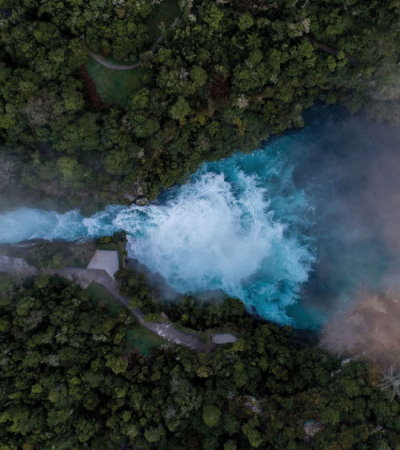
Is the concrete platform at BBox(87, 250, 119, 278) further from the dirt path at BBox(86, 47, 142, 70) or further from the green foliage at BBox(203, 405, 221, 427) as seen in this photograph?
the dirt path at BBox(86, 47, 142, 70)

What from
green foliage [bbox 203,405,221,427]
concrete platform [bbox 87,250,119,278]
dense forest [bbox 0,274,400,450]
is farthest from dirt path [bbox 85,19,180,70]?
green foliage [bbox 203,405,221,427]

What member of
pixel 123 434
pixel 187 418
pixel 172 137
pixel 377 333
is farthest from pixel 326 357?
pixel 172 137

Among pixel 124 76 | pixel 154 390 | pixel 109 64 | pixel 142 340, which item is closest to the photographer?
pixel 154 390

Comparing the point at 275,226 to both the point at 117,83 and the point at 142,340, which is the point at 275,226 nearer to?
the point at 142,340

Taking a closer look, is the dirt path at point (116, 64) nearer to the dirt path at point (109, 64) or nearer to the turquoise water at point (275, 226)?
the dirt path at point (109, 64)

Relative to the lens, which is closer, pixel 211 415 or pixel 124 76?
pixel 211 415

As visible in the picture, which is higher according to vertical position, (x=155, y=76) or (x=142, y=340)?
(x=155, y=76)

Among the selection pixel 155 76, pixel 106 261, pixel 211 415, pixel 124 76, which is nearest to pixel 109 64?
pixel 124 76
